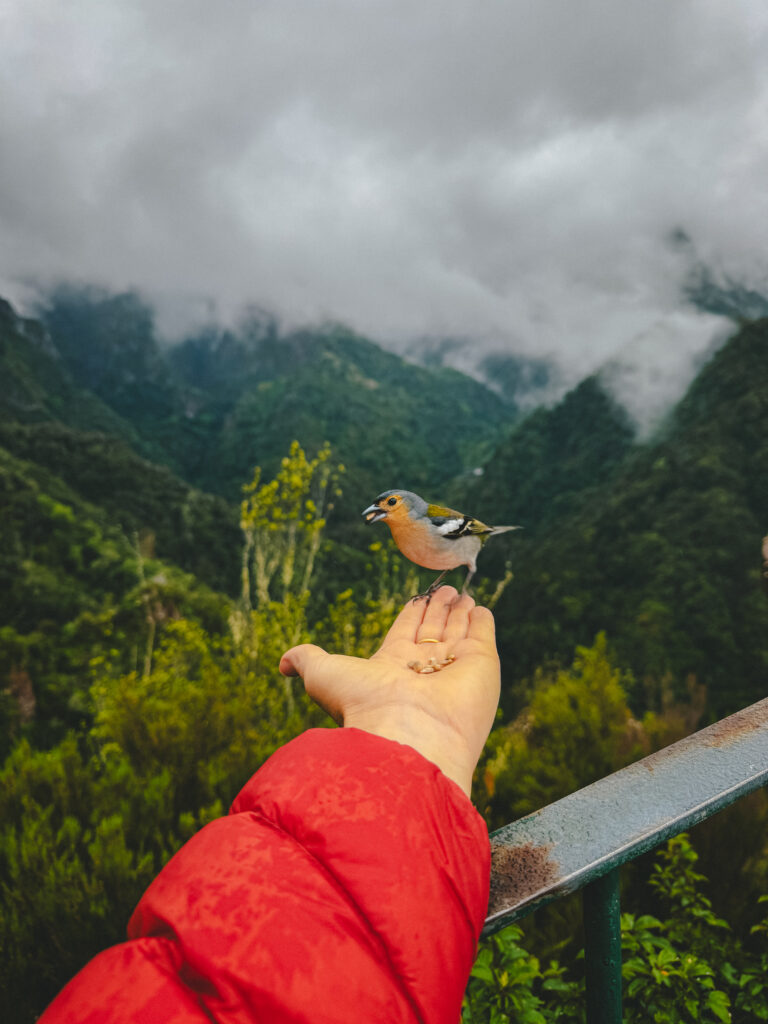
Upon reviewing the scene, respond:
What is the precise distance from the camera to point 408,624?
2475 millimetres

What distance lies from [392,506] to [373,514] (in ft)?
0.34

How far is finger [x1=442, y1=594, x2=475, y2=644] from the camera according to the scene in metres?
2.30

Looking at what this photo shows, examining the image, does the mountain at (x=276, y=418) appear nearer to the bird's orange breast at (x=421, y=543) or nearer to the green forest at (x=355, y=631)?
the green forest at (x=355, y=631)

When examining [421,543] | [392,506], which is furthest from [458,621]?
[392,506]

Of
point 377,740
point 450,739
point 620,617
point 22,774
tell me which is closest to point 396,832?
point 377,740

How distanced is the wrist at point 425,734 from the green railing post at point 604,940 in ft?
1.28

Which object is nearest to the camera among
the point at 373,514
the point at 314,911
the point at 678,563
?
the point at 314,911

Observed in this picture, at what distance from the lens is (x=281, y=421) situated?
141m

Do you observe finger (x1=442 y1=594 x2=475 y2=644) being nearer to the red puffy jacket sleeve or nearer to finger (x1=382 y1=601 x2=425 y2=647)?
finger (x1=382 y1=601 x2=425 y2=647)

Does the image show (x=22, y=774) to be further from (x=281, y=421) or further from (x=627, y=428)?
(x=281, y=421)

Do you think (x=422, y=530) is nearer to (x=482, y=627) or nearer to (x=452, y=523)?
(x=452, y=523)

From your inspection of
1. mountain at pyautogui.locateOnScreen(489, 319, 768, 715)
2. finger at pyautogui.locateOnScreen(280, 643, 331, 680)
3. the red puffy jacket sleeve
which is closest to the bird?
Result: finger at pyautogui.locateOnScreen(280, 643, 331, 680)

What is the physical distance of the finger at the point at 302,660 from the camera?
1.91m

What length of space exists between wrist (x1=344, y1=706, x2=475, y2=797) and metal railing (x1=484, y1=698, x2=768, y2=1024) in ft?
1.02
